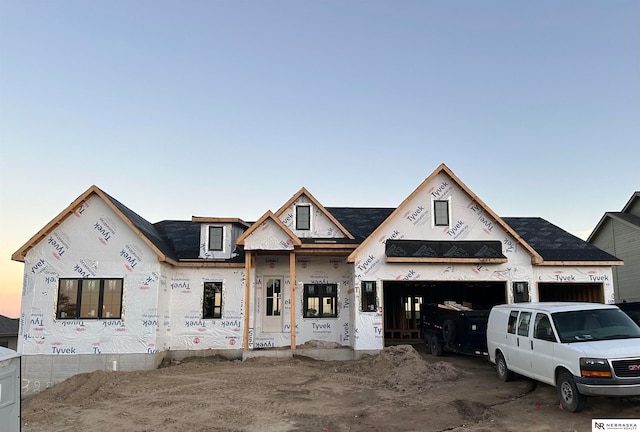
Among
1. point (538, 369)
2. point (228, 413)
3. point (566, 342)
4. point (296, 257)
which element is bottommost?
point (228, 413)

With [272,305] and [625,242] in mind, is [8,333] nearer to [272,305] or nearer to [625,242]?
[272,305]

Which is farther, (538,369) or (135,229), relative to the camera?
(135,229)

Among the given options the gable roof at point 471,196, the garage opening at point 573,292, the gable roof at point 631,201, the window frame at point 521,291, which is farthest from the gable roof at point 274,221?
the gable roof at point 631,201

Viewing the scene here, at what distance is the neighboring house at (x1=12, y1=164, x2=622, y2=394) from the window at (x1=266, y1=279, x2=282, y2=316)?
0.04 m

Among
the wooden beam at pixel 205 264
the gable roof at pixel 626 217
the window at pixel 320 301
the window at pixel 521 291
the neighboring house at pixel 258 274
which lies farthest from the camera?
the gable roof at pixel 626 217

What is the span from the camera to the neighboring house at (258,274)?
1727 centimetres

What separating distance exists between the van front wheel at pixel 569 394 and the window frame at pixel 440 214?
953 cm

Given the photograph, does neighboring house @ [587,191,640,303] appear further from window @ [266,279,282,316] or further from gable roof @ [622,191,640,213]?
window @ [266,279,282,316]

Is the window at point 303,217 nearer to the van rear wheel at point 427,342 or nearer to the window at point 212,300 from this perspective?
the window at point 212,300

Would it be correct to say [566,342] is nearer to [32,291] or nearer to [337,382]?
[337,382]

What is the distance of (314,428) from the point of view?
991 centimetres

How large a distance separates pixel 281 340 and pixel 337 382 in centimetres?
635

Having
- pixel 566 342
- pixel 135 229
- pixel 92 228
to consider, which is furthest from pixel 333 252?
pixel 566 342

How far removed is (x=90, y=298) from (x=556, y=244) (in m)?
18.3
